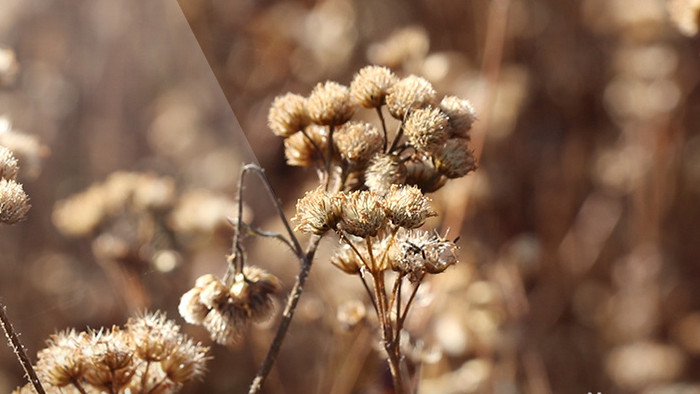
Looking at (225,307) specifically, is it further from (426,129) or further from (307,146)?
(426,129)

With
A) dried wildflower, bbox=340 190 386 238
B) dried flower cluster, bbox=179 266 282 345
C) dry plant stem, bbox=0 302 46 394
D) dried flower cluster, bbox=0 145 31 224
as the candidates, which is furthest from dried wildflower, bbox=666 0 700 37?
dry plant stem, bbox=0 302 46 394

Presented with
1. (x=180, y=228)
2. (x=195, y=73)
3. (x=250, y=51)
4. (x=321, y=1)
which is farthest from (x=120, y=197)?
(x=321, y=1)

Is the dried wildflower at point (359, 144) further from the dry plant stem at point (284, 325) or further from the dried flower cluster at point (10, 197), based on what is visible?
the dried flower cluster at point (10, 197)

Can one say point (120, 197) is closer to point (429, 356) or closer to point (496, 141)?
point (429, 356)

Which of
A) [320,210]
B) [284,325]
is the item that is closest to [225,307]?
[284,325]

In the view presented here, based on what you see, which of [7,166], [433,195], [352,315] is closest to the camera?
[7,166]
